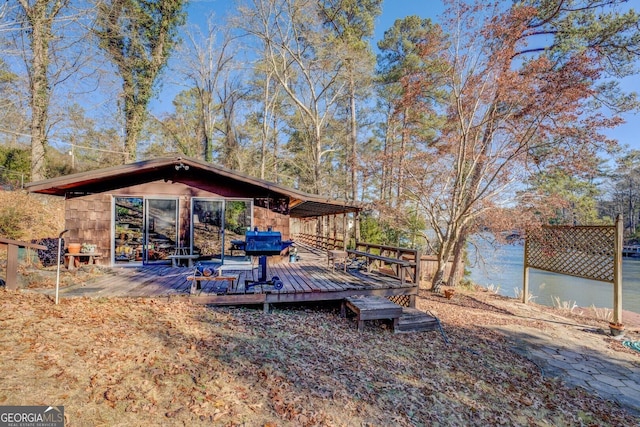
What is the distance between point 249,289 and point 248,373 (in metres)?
2.35

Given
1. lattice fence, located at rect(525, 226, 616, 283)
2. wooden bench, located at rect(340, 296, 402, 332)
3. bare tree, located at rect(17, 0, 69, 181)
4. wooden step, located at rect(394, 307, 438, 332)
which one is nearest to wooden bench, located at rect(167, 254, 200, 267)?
wooden bench, located at rect(340, 296, 402, 332)

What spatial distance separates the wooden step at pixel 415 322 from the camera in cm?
506

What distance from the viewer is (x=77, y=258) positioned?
23.5 ft

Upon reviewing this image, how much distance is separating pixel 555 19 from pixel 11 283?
547 inches

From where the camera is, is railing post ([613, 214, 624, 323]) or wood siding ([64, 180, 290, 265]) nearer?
railing post ([613, 214, 624, 323])

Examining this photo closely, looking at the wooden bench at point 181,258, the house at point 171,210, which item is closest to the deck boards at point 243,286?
the wooden bench at point 181,258

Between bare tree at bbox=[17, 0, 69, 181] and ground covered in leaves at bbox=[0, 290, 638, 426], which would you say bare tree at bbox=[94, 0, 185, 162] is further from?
ground covered in leaves at bbox=[0, 290, 638, 426]

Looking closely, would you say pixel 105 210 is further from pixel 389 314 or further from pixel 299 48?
pixel 299 48

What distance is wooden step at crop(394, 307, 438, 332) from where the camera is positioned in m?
5.06

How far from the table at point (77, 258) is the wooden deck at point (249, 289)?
61 centimetres

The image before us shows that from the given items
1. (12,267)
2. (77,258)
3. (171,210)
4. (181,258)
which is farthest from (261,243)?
(77,258)

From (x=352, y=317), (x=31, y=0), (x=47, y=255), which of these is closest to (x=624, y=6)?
(x=352, y=317)

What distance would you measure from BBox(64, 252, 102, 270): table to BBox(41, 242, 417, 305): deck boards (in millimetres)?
568

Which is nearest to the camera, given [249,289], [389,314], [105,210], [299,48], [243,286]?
[389,314]
